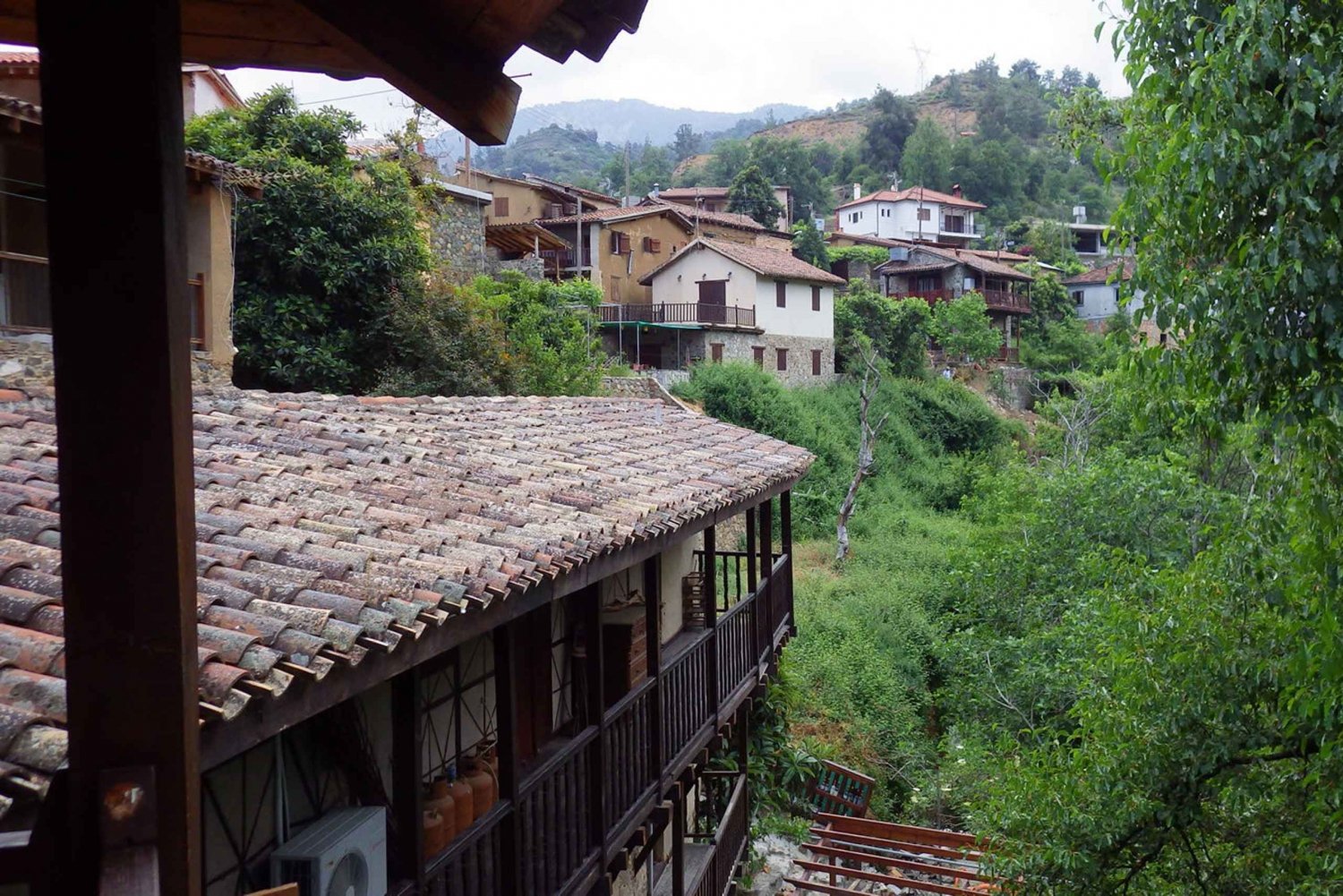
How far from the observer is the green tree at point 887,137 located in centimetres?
8206

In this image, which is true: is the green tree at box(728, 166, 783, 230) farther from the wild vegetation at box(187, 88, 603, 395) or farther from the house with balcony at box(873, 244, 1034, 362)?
the wild vegetation at box(187, 88, 603, 395)

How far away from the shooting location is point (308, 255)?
17.5 m

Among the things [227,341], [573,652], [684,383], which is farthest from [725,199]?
[573,652]

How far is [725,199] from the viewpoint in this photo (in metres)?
55.8

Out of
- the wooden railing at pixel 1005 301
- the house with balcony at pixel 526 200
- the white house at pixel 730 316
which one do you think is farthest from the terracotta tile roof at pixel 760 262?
the wooden railing at pixel 1005 301

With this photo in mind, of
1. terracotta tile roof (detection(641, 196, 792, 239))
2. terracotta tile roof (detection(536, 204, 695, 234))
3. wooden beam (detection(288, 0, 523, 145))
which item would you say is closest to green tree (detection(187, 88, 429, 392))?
wooden beam (detection(288, 0, 523, 145))

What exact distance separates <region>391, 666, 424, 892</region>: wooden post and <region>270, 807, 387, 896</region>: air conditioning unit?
0.20 m

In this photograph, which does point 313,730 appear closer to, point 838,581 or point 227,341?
point 227,341

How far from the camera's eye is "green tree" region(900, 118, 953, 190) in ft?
237

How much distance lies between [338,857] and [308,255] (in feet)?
48.0

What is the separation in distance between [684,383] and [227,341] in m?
19.1

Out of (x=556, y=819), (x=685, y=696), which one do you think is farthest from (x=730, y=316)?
(x=556, y=819)

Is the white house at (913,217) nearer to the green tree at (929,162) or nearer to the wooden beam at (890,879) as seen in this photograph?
the green tree at (929,162)

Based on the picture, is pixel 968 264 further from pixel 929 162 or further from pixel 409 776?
pixel 409 776
